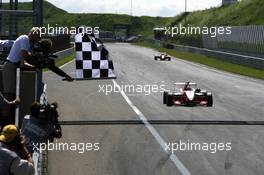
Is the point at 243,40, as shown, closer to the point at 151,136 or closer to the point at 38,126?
the point at 151,136

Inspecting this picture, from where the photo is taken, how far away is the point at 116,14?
18012cm

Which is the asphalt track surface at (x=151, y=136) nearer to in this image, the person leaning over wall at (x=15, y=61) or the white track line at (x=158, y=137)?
the white track line at (x=158, y=137)

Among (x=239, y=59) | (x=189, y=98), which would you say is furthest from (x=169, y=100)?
(x=239, y=59)

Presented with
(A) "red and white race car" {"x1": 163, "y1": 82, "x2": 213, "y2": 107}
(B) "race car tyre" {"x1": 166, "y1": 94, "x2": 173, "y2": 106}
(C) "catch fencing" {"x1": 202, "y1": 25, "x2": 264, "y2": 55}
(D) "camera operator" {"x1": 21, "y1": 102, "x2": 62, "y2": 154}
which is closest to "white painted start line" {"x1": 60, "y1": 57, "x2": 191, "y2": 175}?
(B) "race car tyre" {"x1": 166, "y1": 94, "x2": 173, "y2": 106}

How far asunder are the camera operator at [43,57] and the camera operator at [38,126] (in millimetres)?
1078

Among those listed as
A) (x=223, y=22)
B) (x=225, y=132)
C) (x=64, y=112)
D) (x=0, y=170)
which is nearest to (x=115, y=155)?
(x=225, y=132)

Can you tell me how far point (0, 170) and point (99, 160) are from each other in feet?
12.3

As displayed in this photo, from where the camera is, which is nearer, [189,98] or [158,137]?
[158,137]

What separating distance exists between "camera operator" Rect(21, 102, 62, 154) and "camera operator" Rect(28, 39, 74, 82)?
1.08 meters

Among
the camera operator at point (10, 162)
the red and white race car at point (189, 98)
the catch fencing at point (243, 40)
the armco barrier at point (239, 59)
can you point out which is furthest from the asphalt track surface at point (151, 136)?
the catch fencing at point (243, 40)

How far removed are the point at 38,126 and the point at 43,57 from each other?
1.48 meters

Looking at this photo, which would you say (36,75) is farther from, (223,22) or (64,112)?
(223,22)

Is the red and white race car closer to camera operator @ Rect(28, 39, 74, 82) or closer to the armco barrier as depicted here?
camera operator @ Rect(28, 39, 74, 82)

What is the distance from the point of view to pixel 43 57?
873 cm
